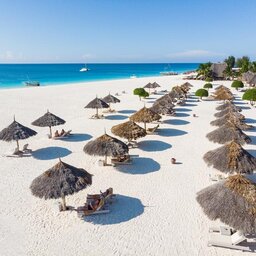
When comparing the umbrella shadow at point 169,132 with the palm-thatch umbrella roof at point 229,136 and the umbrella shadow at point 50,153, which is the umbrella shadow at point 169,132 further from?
the umbrella shadow at point 50,153

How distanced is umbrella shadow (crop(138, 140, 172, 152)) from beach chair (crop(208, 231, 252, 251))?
807 centimetres

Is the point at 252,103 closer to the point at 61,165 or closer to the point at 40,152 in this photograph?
the point at 40,152

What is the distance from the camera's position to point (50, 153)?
1585 centimetres

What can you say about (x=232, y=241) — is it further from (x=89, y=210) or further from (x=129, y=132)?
(x=129, y=132)

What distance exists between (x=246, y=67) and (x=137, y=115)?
51301mm

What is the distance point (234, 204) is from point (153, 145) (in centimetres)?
942

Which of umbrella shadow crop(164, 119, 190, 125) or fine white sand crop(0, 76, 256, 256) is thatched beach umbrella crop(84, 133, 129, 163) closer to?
fine white sand crop(0, 76, 256, 256)

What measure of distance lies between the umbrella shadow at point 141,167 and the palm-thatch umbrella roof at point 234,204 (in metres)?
5.07

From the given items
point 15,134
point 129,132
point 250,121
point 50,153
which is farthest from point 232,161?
point 250,121

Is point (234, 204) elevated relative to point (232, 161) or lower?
lower

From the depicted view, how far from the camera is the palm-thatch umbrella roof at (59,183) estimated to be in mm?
9500

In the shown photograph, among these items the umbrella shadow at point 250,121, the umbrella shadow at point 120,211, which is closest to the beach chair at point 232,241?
the umbrella shadow at point 120,211

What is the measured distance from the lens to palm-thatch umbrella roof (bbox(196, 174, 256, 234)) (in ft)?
25.1

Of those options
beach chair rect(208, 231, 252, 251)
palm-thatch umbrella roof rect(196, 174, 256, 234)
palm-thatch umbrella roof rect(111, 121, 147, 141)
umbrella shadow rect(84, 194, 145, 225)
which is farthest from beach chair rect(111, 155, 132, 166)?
beach chair rect(208, 231, 252, 251)
